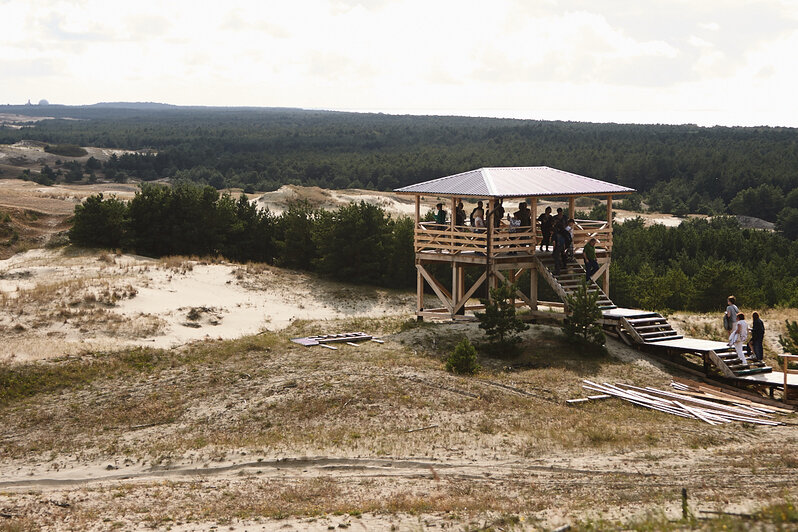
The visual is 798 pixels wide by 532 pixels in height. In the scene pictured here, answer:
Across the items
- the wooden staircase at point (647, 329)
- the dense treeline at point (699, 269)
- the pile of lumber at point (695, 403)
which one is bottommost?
the dense treeline at point (699, 269)

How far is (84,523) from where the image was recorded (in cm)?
1247

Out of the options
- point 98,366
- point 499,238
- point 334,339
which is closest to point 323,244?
point 334,339

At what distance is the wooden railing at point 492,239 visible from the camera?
25000mm

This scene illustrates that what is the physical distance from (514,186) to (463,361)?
22.9 feet

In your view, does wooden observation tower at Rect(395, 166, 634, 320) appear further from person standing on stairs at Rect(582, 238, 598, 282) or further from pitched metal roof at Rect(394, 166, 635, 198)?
person standing on stairs at Rect(582, 238, 598, 282)

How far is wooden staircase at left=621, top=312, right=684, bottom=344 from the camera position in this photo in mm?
23031

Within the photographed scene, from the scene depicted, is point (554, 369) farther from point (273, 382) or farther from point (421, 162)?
point (421, 162)

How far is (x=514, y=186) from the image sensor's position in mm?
25188

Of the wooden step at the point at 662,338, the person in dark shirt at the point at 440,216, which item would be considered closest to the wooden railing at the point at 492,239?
the person in dark shirt at the point at 440,216

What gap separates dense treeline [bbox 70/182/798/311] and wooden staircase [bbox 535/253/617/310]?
11102 mm

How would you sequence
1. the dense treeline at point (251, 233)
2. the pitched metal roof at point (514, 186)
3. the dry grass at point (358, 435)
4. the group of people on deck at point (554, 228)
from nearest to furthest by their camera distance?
1. the dry grass at point (358, 435)
2. the pitched metal roof at point (514, 186)
3. the group of people on deck at point (554, 228)
4. the dense treeline at point (251, 233)

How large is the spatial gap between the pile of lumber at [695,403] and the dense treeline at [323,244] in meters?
14.7

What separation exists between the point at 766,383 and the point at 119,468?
1503 centimetres

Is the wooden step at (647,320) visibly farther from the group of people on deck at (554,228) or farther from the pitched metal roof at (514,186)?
the pitched metal roof at (514,186)
